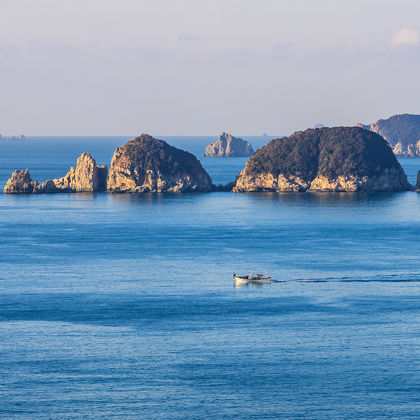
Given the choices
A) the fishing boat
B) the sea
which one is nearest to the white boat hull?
the fishing boat

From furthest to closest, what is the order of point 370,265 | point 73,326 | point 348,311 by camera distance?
point 370,265 → point 348,311 → point 73,326

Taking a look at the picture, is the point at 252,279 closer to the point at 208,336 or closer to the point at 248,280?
the point at 248,280

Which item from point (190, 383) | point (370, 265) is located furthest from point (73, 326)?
point (370, 265)

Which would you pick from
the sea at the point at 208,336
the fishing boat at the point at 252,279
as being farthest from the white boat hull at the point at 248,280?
the sea at the point at 208,336

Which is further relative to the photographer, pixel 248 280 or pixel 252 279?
pixel 252 279

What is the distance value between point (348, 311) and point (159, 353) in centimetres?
3203

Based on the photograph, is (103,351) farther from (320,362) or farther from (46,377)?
(320,362)

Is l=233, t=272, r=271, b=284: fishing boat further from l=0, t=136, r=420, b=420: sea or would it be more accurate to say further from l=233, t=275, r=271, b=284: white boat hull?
l=0, t=136, r=420, b=420: sea

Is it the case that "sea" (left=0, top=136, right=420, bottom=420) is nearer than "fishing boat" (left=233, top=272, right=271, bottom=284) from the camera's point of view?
Yes

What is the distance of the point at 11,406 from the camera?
9050 centimetres

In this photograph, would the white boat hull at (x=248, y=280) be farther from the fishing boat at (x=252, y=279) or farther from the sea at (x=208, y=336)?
the sea at (x=208, y=336)

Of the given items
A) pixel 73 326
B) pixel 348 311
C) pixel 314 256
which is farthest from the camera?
pixel 314 256

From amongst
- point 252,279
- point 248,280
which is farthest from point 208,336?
point 252,279

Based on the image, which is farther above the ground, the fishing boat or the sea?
the fishing boat
